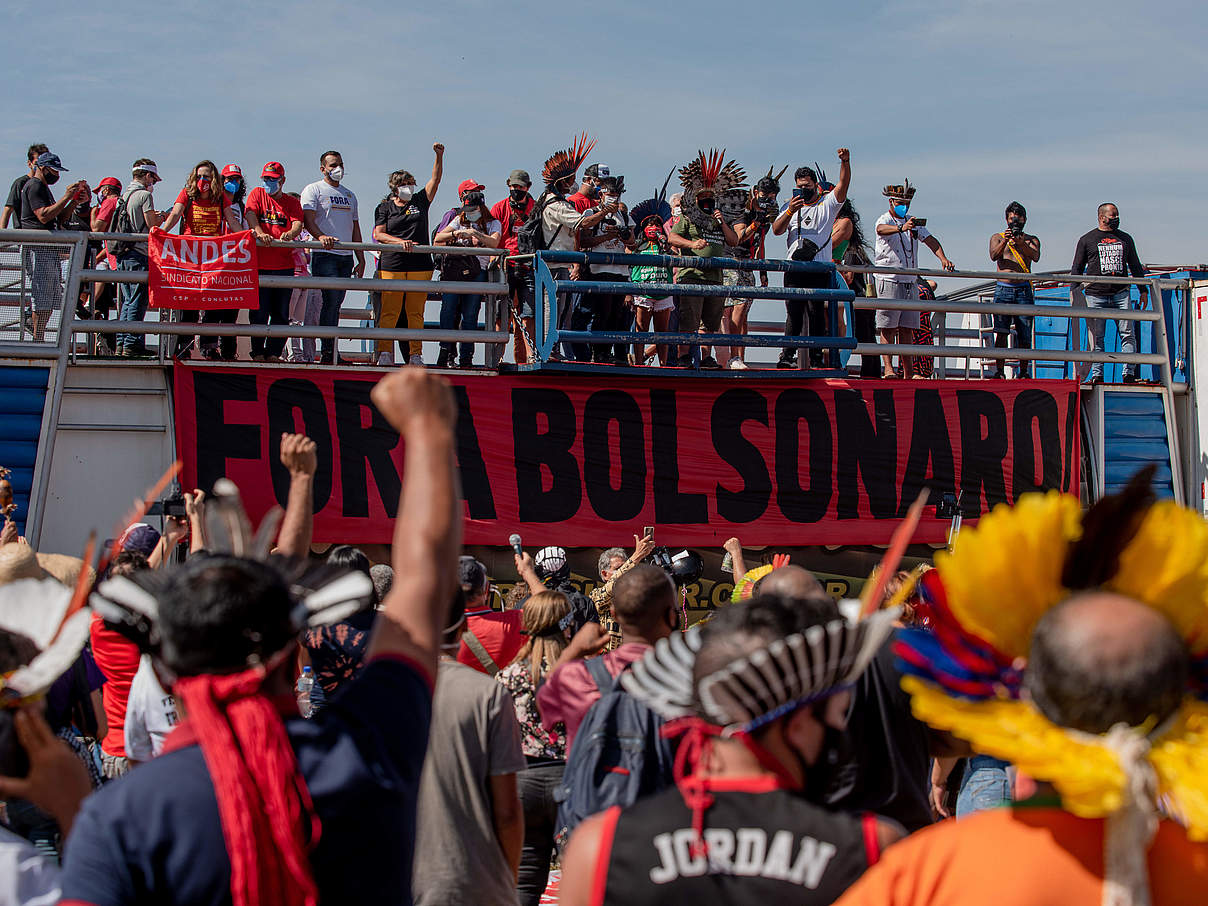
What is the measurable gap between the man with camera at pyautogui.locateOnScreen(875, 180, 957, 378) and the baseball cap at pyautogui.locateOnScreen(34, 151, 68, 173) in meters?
7.39

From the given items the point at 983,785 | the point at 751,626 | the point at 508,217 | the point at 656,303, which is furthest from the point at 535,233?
the point at 751,626

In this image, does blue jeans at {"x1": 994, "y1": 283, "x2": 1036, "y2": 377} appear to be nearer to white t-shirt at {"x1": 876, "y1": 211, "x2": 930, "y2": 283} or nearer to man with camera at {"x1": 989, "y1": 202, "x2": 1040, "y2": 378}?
man with camera at {"x1": 989, "y1": 202, "x2": 1040, "y2": 378}

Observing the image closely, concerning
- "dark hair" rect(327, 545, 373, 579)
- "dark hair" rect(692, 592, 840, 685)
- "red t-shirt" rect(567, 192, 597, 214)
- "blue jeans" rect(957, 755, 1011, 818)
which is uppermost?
"red t-shirt" rect(567, 192, 597, 214)

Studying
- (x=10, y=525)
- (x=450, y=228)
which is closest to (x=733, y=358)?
(x=450, y=228)

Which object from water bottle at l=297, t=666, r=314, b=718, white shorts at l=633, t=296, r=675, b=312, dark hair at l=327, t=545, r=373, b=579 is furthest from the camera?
white shorts at l=633, t=296, r=675, b=312

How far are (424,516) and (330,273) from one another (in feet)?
31.2

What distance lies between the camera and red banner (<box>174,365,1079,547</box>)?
35.4ft

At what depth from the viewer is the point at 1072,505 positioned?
218 cm

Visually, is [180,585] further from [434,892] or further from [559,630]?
[559,630]

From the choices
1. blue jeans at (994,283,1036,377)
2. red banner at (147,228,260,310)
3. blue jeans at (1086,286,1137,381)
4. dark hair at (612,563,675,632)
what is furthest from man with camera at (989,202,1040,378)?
dark hair at (612,563,675,632)

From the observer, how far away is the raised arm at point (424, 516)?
232cm

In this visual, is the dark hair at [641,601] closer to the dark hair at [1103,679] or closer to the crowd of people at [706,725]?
the crowd of people at [706,725]

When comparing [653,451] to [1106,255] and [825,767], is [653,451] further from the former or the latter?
[825,767]

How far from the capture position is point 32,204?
11.3m
